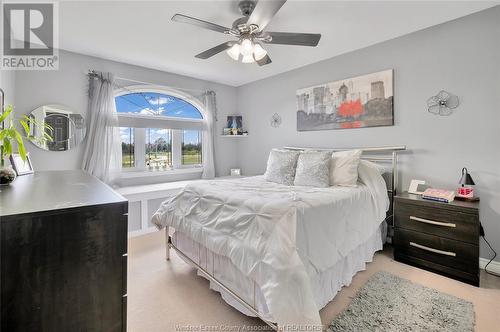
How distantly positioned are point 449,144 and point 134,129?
169 inches

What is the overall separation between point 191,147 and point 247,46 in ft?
9.44

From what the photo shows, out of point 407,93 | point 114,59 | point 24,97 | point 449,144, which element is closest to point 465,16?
point 407,93

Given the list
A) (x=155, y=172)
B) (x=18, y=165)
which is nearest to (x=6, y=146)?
(x=18, y=165)

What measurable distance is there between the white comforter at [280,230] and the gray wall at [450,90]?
94cm

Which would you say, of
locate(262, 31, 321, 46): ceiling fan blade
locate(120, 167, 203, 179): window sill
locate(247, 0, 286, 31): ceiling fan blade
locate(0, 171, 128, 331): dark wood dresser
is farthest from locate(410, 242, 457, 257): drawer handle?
locate(120, 167, 203, 179): window sill

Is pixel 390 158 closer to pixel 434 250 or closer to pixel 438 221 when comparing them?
pixel 438 221

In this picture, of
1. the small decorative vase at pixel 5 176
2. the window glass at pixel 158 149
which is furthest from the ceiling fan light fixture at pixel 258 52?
the window glass at pixel 158 149

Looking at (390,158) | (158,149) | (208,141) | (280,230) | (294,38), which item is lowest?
(280,230)

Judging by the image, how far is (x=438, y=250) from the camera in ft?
7.65

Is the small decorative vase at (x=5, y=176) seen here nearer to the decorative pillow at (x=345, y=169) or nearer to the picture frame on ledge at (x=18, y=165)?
the picture frame on ledge at (x=18, y=165)

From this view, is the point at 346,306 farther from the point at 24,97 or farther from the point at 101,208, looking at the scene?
the point at 24,97

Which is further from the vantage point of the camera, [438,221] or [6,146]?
[438,221]

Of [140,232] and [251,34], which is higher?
[251,34]

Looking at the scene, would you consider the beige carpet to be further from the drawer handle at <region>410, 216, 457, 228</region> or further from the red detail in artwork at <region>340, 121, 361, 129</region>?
the red detail in artwork at <region>340, 121, 361, 129</region>
